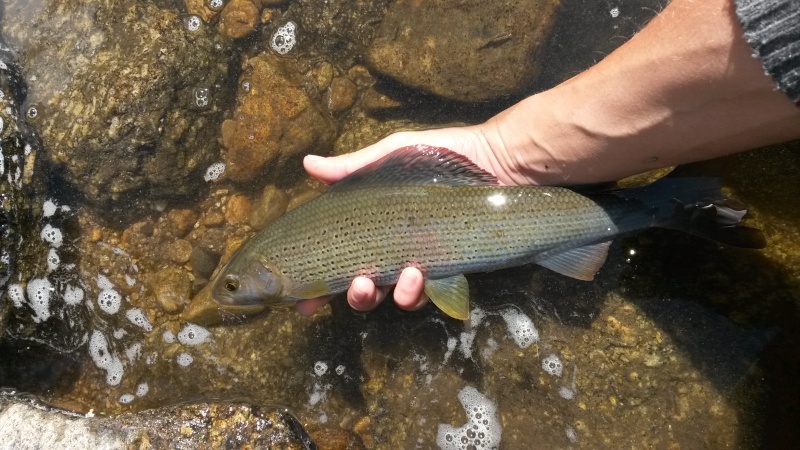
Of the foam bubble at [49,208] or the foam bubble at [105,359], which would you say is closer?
Result: the foam bubble at [105,359]

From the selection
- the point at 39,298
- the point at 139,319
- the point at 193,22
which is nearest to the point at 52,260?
the point at 39,298

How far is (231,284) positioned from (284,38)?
293 cm

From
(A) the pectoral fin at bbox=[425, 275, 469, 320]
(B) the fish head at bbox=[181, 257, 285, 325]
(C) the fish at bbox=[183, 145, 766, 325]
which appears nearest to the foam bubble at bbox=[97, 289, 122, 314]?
(B) the fish head at bbox=[181, 257, 285, 325]

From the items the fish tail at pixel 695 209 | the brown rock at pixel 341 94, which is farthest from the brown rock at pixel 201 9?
the fish tail at pixel 695 209

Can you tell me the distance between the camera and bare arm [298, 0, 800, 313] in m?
2.39

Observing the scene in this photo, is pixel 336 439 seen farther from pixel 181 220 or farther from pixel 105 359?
pixel 181 220

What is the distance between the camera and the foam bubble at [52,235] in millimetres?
4449

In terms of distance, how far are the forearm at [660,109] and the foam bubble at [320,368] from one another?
7.37 ft

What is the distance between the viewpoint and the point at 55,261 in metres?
4.45

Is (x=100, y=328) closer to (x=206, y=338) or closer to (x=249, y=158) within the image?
(x=206, y=338)

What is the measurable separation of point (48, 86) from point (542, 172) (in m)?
4.37

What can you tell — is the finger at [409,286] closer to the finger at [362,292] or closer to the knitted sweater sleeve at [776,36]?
the finger at [362,292]

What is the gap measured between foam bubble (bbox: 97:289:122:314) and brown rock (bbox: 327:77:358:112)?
8.61 feet

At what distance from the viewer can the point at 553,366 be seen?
3.77 m
